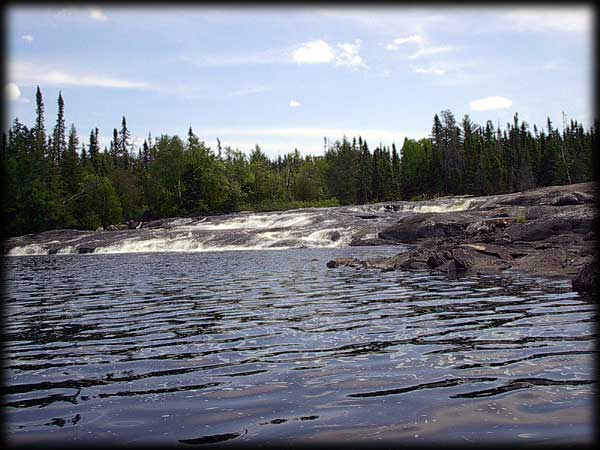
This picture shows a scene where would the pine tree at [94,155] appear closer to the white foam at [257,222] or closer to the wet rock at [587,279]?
the white foam at [257,222]

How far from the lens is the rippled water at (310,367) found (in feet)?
14.8

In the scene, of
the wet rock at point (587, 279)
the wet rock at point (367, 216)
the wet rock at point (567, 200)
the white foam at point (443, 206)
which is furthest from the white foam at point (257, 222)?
the wet rock at point (587, 279)

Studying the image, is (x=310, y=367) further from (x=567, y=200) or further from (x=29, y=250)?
(x=29, y=250)

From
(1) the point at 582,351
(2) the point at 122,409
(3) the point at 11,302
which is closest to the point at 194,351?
(2) the point at 122,409

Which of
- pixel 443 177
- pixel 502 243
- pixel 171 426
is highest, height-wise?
pixel 443 177

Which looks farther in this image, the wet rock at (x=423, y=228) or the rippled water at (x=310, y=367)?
the wet rock at (x=423, y=228)

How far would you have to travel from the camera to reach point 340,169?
103 meters

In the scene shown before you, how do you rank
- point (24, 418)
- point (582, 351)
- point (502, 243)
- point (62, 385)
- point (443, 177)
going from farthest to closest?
point (443, 177) < point (502, 243) < point (582, 351) < point (62, 385) < point (24, 418)

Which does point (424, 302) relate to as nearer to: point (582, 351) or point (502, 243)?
point (582, 351)

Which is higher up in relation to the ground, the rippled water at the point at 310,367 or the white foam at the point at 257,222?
the white foam at the point at 257,222

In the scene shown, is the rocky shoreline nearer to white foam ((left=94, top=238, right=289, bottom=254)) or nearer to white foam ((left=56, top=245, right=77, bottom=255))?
white foam ((left=94, top=238, right=289, bottom=254))

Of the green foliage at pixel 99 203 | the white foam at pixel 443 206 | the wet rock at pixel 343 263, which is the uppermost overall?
the green foliage at pixel 99 203

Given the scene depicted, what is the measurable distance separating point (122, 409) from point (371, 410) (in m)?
2.22

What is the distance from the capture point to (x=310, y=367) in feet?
21.2
